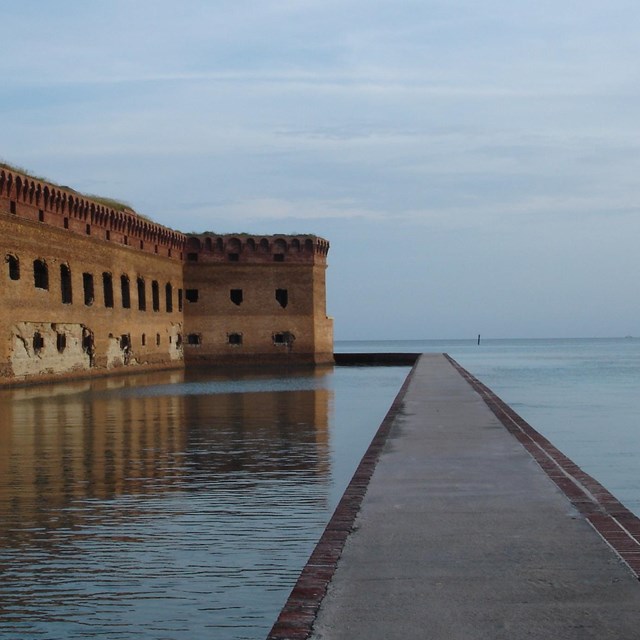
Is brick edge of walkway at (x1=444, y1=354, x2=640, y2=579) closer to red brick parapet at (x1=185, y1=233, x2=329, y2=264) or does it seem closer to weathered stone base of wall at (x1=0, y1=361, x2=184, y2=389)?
weathered stone base of wall at (x1=0, y1=361, x2=184, y2=389)

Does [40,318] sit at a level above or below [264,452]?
above

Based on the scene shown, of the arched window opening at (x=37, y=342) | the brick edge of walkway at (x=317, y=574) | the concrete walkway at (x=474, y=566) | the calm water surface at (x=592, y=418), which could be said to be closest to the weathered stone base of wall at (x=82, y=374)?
the arched window opening at (x=37, y=342)

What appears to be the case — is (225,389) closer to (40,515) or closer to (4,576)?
(40,515)

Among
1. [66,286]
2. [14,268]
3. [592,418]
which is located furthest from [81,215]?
[592,418]

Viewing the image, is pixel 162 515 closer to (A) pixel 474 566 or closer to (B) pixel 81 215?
(A) pixel 474 566

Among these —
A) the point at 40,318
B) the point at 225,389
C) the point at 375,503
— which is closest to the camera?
the point at 375,503

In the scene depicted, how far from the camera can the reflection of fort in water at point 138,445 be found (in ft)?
29.6

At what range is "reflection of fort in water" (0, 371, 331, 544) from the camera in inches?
355

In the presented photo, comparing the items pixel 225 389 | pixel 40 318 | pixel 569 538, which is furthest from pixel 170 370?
pixel 569 538

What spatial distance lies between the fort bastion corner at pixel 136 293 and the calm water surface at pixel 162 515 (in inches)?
465

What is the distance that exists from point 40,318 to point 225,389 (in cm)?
703

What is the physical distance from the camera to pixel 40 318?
2945 cm

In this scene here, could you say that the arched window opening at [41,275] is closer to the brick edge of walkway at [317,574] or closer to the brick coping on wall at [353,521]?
the brick coping on wall at [353,521]

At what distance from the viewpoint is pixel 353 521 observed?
6270 millimetres
